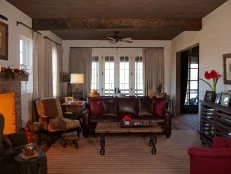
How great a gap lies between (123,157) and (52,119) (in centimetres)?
191

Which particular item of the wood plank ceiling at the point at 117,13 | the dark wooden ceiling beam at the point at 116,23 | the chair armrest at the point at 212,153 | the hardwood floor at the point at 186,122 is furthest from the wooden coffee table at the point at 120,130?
the hardwood floor at the point at 186,122

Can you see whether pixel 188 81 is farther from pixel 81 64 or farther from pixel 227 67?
pixel 227 67

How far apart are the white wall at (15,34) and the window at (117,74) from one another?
432cm

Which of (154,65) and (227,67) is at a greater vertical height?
(154,65)

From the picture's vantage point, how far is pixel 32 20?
21.8ft

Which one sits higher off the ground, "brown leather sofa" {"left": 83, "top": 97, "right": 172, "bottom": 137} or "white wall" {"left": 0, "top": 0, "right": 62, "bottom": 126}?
"white wall" {"left": 0, "top": 0, "right": 62, "bottom": 126}

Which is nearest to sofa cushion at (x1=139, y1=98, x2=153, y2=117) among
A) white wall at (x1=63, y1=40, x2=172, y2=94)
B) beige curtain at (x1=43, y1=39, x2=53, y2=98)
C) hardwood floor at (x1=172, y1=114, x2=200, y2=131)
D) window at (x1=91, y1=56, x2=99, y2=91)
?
hardwood floor at (x1=172, y1=114, x2=200, y2=131)

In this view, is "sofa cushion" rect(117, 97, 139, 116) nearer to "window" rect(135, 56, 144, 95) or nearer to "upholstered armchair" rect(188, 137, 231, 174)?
"window" rect(135, 56, 144, 95)

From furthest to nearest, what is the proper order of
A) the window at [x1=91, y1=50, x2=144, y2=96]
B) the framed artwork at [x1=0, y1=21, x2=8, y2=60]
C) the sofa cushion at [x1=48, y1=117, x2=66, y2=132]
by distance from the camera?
the window at [x1=91, y1=50, x2=144, y2=96] < the sofa cushion at [x1=48, y1=117, x2=66, y2=132] < the framed artwork at [x1=0, y1=21, x2=8, y2=60]

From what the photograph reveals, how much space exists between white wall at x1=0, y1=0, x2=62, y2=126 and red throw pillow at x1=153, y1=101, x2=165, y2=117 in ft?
10.1

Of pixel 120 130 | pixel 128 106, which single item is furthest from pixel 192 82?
pixel 120 130

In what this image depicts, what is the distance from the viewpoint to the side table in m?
3.13

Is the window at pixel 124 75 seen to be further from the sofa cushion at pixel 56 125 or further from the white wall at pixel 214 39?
the sofa cushion at pixel 56 125

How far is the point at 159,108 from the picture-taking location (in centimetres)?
700
